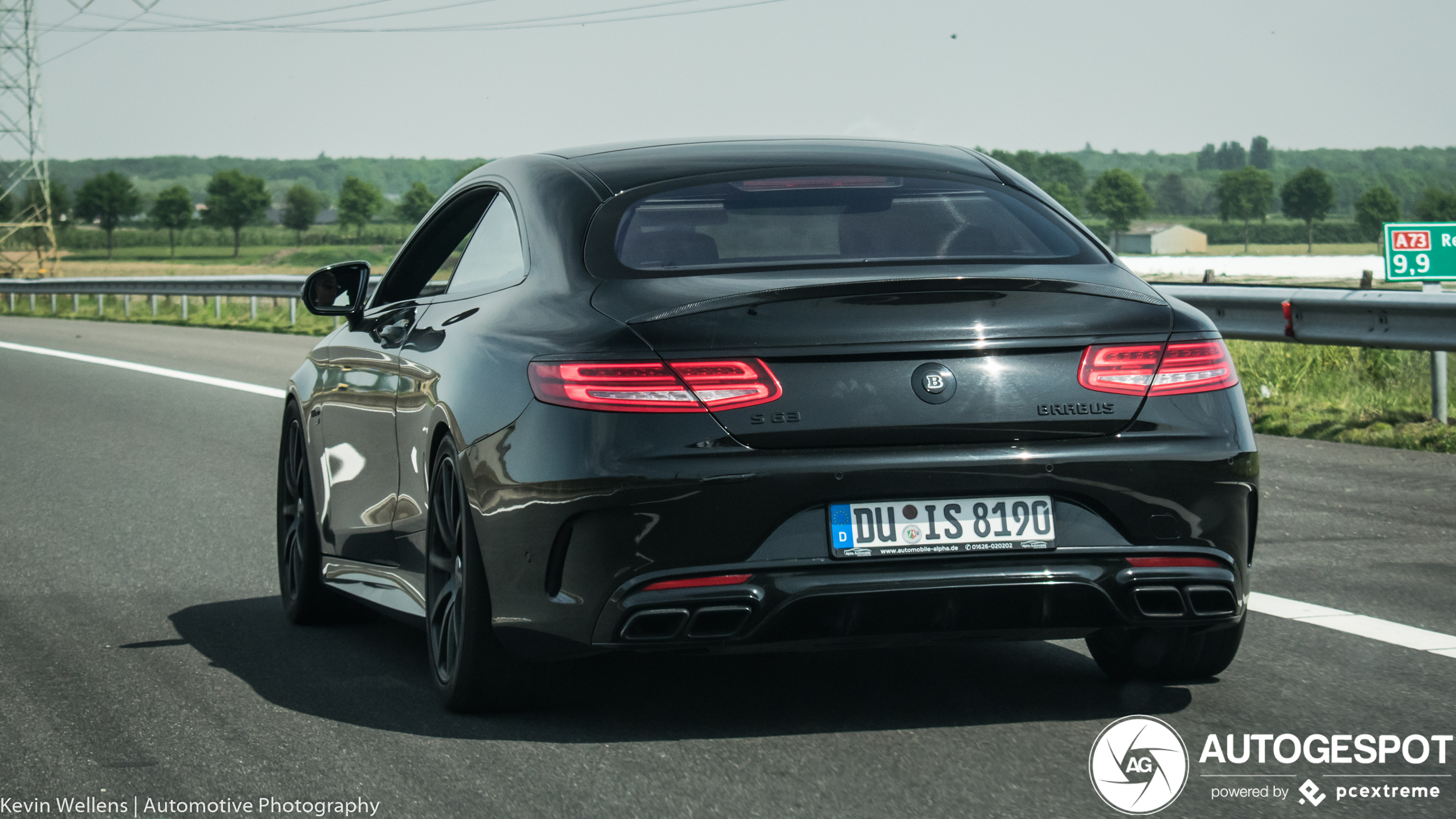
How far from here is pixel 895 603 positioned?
3971 millimetres

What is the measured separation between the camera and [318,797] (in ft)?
12.4

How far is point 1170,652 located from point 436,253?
103 inches

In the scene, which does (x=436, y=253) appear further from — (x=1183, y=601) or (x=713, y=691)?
(x=1183, y=601)

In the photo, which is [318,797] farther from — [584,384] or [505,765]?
[584,384]

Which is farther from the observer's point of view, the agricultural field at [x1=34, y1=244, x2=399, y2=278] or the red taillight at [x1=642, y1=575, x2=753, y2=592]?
the agricultural field at [x1=34, y1=244, x2=399, y2=278]

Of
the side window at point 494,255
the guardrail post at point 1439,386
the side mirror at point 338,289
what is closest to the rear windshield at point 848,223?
the side window at point 494,255

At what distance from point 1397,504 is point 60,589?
5617 millimetres

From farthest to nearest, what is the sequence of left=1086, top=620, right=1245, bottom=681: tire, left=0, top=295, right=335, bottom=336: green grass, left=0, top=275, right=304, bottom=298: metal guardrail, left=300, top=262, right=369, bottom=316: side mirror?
1. left=0, top=275, right=304, bottom=298: metal guardrail
2. left=0, top=295, right=335, bottom=336: green grass
3. left=300, top=262, right=369, bottom=316: side mirror
4. left=1086, top=620, right=1245, bottom=681: tire

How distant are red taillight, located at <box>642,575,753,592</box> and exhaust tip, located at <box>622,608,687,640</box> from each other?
47 millimetres

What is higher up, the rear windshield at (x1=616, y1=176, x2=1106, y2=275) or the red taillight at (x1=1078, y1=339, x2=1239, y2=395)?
the rear windshield at (x1=616, y1=176, x2=1106, y2=275)

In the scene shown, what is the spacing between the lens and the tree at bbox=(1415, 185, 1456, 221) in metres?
163

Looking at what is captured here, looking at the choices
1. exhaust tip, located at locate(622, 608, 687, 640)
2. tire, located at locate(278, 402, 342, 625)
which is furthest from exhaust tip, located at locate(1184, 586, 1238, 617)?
tire, located at locate(278, 402, 342, 625)

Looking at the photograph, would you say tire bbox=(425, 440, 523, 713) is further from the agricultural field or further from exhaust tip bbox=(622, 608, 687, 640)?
the agricultural field

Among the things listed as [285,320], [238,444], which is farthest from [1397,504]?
[285,320]
